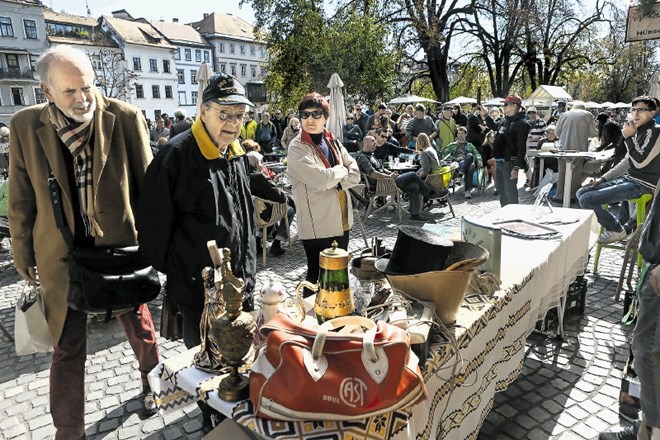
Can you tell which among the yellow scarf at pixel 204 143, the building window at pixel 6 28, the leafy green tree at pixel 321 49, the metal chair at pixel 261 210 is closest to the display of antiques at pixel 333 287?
the yellow scarf at pixel 204 143

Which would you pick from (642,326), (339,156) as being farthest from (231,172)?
(642,326)

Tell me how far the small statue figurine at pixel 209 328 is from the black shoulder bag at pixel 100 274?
0.92 metres

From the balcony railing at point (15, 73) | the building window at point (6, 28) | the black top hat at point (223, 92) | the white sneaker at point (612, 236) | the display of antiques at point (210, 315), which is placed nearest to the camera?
the display of antiques at point (210, 315)

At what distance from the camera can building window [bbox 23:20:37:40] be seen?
135 ft

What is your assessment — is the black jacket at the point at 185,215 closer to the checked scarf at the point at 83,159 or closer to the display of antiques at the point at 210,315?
the checked scarf at the point at 83,159

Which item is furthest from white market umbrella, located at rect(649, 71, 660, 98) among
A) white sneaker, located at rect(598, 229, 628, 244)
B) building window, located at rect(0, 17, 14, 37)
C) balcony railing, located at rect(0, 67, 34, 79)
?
building window, located at rect(0, 17, 14, 37)

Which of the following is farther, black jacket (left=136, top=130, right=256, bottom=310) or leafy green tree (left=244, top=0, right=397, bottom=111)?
leafy green tree (left=244, top=0, right=397, bottom=111)

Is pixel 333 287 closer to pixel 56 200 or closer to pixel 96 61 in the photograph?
pixel 56 200

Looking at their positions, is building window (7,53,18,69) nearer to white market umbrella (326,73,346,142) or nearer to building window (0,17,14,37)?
building window (0,17,14,37)

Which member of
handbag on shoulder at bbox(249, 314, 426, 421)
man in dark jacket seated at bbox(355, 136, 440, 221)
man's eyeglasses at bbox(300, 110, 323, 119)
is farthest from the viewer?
man in dark jacket seated at bbox(355, 136, 440, 221)

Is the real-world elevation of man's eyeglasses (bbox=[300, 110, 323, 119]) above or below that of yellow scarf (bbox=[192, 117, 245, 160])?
above

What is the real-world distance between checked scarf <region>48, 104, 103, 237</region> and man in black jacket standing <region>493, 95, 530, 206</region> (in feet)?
21.0

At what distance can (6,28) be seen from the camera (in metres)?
39.8

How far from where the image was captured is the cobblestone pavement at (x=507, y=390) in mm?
2715
